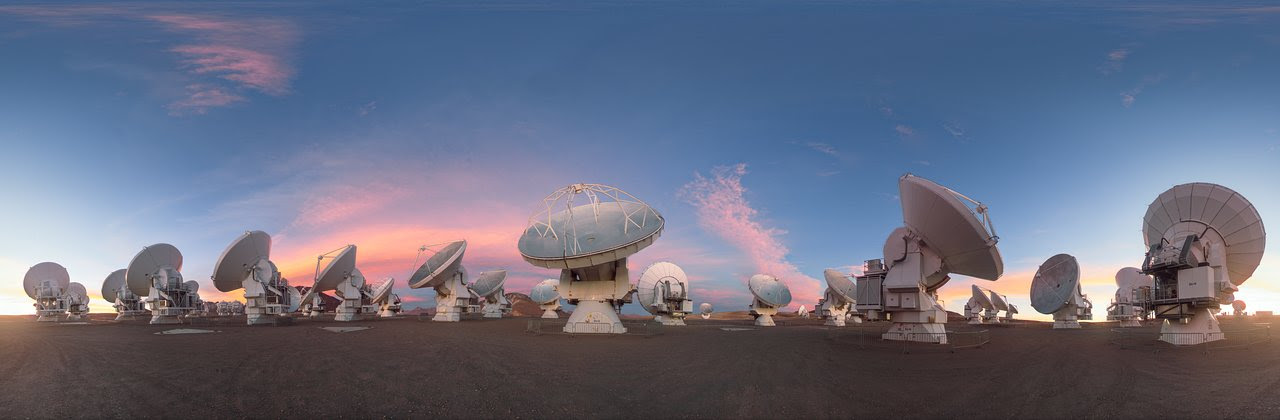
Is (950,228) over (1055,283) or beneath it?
over

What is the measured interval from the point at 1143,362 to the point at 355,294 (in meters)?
49.8

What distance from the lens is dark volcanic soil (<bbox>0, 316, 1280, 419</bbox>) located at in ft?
37.8

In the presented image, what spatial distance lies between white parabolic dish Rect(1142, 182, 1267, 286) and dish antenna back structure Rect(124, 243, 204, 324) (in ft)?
213

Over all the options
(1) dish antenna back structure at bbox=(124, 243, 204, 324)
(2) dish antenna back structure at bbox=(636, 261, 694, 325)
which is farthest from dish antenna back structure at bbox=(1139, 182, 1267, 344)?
(1) dish antenna back structure at bbox=(124, 243, 204, 324)

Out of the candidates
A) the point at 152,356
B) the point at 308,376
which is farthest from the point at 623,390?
the point at 152,356

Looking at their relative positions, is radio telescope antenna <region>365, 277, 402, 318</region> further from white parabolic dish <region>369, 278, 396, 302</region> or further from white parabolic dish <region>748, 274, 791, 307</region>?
white parabolic dish <region>748, 274, 791, 307</region>

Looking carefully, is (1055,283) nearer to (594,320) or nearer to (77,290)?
(594,320)

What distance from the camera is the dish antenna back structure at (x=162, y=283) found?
1911 inches

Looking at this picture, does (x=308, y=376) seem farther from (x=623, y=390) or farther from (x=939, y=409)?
(x=939, y=409)

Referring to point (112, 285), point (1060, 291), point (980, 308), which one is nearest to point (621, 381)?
point (1060, 291)

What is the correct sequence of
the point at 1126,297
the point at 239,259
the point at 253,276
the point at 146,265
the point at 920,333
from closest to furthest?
the point at 920,333
the point at 239,259
the point at 253,276
the point at 146,265
the point at 1126,297

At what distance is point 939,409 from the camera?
11750 mm

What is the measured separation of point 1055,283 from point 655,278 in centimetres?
3058

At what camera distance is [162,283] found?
48750 mm
